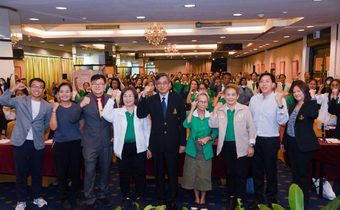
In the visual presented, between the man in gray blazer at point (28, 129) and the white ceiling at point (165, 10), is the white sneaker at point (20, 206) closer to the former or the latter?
the man in gray blazer at point (28, 129)

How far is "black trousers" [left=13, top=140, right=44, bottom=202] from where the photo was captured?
155 inches

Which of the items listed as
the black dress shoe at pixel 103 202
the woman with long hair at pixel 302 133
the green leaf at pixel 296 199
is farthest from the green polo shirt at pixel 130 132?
the green leaf at pixel 296 199

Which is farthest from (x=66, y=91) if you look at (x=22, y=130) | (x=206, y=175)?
(x=206, y=175)

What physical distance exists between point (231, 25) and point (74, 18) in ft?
18.9

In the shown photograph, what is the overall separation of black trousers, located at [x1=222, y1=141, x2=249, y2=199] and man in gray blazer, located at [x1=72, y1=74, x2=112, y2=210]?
1.48 metres

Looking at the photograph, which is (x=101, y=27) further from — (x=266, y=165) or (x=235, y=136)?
(x=266, y=165)

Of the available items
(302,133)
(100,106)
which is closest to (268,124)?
(302,133)

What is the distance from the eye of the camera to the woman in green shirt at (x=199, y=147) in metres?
3.95

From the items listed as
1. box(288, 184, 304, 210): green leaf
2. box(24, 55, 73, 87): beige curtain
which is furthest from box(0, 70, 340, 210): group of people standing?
box(24, 55, 73, 87): beige curtain

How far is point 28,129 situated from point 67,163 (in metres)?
0.63

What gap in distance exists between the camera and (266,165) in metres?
3.87

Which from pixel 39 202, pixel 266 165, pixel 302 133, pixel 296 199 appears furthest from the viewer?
pixel 39 202

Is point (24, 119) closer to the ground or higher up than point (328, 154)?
higher up

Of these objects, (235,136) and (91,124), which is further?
(91,124)
